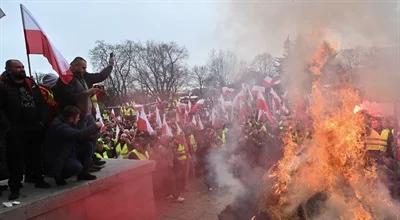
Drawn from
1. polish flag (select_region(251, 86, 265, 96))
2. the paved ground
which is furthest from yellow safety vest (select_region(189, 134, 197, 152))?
polish flag (select_region(251, 86, 265, 96))

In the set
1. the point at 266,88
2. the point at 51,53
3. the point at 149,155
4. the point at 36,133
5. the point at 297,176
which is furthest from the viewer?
the point at 266,88

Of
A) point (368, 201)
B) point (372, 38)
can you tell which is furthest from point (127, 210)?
point (372, 38)

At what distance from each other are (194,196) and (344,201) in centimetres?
441

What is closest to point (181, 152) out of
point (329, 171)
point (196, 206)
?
point (196, 206)

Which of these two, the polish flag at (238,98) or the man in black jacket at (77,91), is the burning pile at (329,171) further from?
the polish flag at (238,98)

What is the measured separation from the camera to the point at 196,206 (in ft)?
29.8

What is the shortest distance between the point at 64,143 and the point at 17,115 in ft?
1.97

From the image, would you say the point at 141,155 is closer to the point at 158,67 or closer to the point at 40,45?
the point at 40,45

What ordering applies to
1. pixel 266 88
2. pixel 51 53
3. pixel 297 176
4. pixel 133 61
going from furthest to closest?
pixel 133 61 < pixel 266 88 < pixel 297 176 < pixel 51 53

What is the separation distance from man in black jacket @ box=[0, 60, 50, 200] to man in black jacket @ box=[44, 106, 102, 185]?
0.21m

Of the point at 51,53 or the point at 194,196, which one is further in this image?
the point at 194,196

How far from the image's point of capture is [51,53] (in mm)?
5555

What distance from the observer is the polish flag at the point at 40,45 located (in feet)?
17.8

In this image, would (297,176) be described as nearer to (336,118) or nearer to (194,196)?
(336,118)
